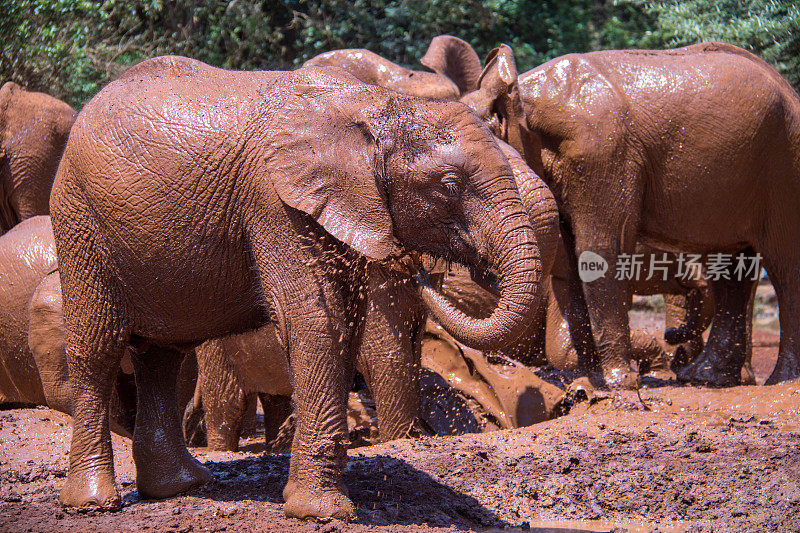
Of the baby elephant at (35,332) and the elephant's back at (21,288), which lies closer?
the baby elephant at (35,332)

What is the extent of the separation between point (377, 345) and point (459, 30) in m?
10.4

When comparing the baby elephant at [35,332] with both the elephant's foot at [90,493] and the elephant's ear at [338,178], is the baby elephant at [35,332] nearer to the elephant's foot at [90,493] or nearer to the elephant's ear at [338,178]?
the elephant's foot at [90,493]

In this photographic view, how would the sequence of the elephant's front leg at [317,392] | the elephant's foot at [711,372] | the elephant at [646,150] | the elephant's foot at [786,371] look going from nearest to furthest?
the elephant's front leg at [317,392]
the elephant at [646,150]
the elephant's foot at [786,371]
the elephant's foot at [711,372]

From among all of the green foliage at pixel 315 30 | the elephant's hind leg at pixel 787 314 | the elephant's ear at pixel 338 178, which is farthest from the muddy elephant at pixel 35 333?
the green foliage at pixel 315 30

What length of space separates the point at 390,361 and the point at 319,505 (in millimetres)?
2220

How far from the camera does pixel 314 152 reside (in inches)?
173

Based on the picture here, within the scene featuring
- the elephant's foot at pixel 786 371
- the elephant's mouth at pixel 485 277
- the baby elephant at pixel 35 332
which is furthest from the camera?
the elephant's foot at pixel 786 371

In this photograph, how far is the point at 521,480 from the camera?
5.68 metres

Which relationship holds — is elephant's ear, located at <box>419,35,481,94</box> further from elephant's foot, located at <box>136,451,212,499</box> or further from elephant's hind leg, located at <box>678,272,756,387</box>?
elephant's foot, located at <box>136,451,212,499</box>

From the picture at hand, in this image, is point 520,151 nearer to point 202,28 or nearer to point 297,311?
point 297,311

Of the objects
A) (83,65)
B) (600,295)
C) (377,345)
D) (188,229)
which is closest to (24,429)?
(377,345)

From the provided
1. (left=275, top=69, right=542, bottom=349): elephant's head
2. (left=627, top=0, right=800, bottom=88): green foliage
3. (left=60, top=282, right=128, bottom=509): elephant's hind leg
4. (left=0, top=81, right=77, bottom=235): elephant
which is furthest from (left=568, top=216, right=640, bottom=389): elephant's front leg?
(left=627, top=0, right=800, bottom=88): green foliage

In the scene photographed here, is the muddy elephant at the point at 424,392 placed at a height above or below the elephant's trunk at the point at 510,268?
below

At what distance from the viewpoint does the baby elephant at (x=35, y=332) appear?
655cm
